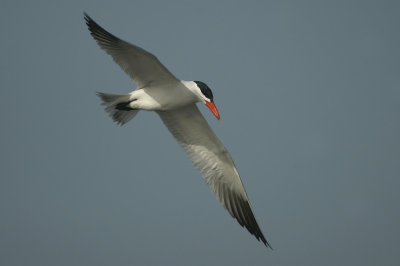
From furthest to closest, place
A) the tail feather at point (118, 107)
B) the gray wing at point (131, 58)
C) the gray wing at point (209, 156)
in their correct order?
the gray wing at point (209, 156), the tail feather at point (118, 107), the gray wing at point (131, 58)

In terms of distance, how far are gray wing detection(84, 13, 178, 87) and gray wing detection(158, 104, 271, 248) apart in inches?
44.9

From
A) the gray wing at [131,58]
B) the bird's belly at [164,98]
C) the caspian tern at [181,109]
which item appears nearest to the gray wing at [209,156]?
the caspian tern at [181,109]

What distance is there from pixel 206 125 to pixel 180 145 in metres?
0.75

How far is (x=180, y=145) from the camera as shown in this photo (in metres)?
9.42

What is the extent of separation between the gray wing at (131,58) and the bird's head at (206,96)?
47 centimetres

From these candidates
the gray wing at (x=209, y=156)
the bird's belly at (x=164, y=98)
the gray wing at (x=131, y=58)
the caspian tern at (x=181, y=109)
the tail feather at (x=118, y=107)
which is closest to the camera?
the gray wing at (x=131, y=58)

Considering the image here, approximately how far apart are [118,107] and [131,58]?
106cm

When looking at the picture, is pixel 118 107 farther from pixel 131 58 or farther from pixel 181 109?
pixel 181 109

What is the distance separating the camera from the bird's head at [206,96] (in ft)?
25.7

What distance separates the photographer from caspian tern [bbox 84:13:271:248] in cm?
773

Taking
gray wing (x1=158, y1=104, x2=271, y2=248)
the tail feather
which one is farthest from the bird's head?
the tail feather

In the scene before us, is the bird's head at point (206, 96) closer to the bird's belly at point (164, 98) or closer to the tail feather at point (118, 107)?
the bird's belly at point (164, 98)

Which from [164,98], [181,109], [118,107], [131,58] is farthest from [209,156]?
[131,58]

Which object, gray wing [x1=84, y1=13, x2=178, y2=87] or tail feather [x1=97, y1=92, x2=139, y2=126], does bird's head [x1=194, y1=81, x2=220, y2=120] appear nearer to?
gray wing [x1=84, y1=13, x2=178, y2=87]
